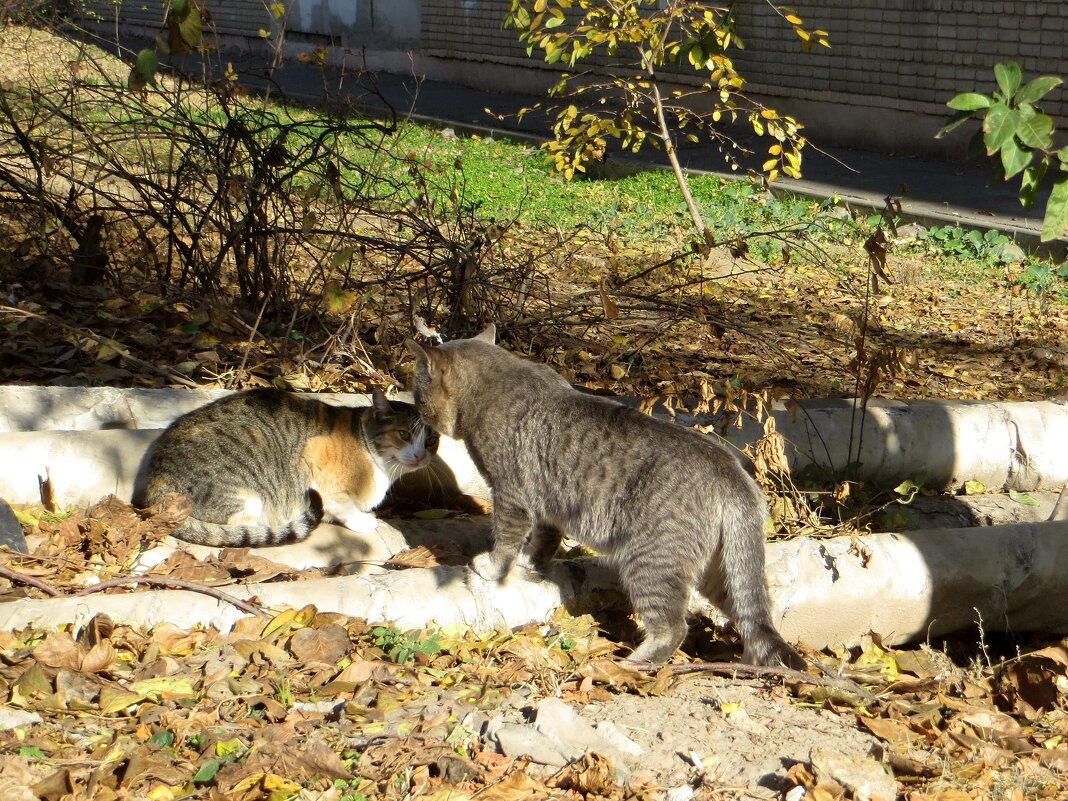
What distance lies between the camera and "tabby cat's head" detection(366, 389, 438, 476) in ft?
17.6

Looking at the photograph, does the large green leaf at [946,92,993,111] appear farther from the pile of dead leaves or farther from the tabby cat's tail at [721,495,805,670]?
the pile of dead leaves

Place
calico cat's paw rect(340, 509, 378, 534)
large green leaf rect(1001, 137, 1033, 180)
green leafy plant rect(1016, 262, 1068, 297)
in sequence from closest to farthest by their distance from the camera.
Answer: large green leaf rect(1001, 137, 1033, 180)
calico cat's paw rect(340, 509, 378, 534)
green leafy plant rect(1016, 262, 1068, 297)

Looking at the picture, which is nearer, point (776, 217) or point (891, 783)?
point (891, 783)

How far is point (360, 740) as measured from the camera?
3434mm

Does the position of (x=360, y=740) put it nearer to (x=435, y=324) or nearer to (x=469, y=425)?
(x=469, y=425)

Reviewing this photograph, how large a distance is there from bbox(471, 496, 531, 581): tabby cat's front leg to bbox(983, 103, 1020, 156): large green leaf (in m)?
2.34

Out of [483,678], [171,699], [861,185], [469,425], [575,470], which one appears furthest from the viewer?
[861,185]

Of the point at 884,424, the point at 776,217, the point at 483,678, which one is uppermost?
the point at 776,217

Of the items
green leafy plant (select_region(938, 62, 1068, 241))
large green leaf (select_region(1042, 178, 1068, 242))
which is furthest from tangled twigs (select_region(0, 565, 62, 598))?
large green leaf (select_region(1042, 178, 1068, 242))

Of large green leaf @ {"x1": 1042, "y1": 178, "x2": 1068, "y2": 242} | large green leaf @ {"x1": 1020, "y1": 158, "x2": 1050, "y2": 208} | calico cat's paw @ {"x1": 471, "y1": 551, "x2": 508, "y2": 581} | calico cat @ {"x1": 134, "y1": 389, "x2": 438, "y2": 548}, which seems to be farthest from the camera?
calico cat @ {"x1": 134, "y1": 389, "x2": 438, "y2": 548}

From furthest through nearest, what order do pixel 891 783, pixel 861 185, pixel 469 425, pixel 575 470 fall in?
1. pixel 861 185
2. pixel 469 425
3. pixel 575 470
4. pixel 891 783

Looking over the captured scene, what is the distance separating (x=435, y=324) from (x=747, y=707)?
3923mm

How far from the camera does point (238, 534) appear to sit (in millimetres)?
4938

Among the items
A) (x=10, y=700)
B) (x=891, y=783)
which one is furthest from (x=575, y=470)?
(x=10, y=700)
